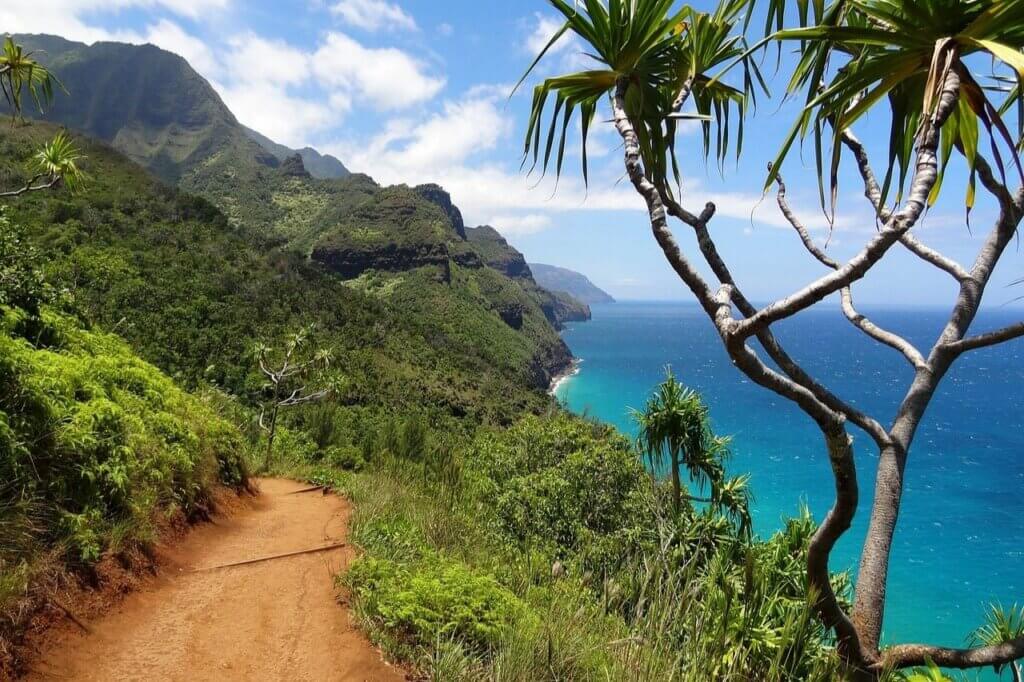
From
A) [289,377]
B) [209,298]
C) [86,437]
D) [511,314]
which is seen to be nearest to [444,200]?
[511,314]

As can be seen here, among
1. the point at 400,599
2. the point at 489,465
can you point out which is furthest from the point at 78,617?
the point at 489,465

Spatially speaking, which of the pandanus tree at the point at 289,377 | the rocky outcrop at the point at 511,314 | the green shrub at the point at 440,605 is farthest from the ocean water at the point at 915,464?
the rocky outcrop at the point at 511,314

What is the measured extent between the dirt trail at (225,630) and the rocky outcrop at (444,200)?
152219 mm

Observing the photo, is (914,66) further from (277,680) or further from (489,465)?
(489,465)

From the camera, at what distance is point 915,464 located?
56.7 meters

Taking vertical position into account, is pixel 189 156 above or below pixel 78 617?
above

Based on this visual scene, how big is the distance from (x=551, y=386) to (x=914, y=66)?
95.5m

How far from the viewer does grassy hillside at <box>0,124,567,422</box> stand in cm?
3275

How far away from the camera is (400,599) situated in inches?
139

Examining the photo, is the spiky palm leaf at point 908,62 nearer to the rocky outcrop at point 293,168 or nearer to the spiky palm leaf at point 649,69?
the spiky palm leaf at point 649,69

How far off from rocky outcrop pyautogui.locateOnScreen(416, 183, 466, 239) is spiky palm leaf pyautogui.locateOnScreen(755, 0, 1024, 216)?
15398 centimetres

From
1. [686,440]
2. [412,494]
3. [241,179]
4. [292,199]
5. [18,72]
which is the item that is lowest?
[412,494]

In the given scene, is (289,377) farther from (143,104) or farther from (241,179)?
(143,104)

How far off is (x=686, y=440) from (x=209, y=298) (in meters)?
38.6
